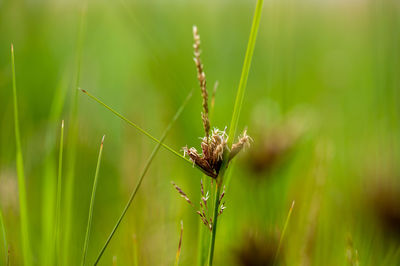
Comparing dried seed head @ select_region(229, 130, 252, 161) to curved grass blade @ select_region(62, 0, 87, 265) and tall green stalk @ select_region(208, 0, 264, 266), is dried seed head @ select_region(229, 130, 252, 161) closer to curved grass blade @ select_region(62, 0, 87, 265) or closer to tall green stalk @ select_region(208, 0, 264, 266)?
tall green stalk @ select_region(208, 0, 264, 266)

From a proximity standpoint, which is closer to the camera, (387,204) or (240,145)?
(240,145)

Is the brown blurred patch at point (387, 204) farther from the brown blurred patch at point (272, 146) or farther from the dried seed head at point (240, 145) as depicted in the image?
the dried seed head at point (240, 145)

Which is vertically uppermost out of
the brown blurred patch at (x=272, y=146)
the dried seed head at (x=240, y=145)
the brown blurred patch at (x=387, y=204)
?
the brown blurred patch at (x=272, y=146)

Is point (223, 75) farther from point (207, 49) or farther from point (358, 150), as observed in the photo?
point (358, 150)

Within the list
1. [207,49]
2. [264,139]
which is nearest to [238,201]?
[264,139]

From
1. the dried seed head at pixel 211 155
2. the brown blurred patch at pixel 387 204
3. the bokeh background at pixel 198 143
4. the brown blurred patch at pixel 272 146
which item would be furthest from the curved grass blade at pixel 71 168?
the brown blurred patch at pixel 387 204

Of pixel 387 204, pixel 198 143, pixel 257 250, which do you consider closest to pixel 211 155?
pixel 257 250

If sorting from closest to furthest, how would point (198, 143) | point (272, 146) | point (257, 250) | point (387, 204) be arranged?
1. point (257, 250)
2. point (387, 204)
3. point (272, 146)
4. point (198, 143)

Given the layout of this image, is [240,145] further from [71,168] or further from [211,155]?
[71,168]

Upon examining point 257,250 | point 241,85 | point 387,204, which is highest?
point 241,85
